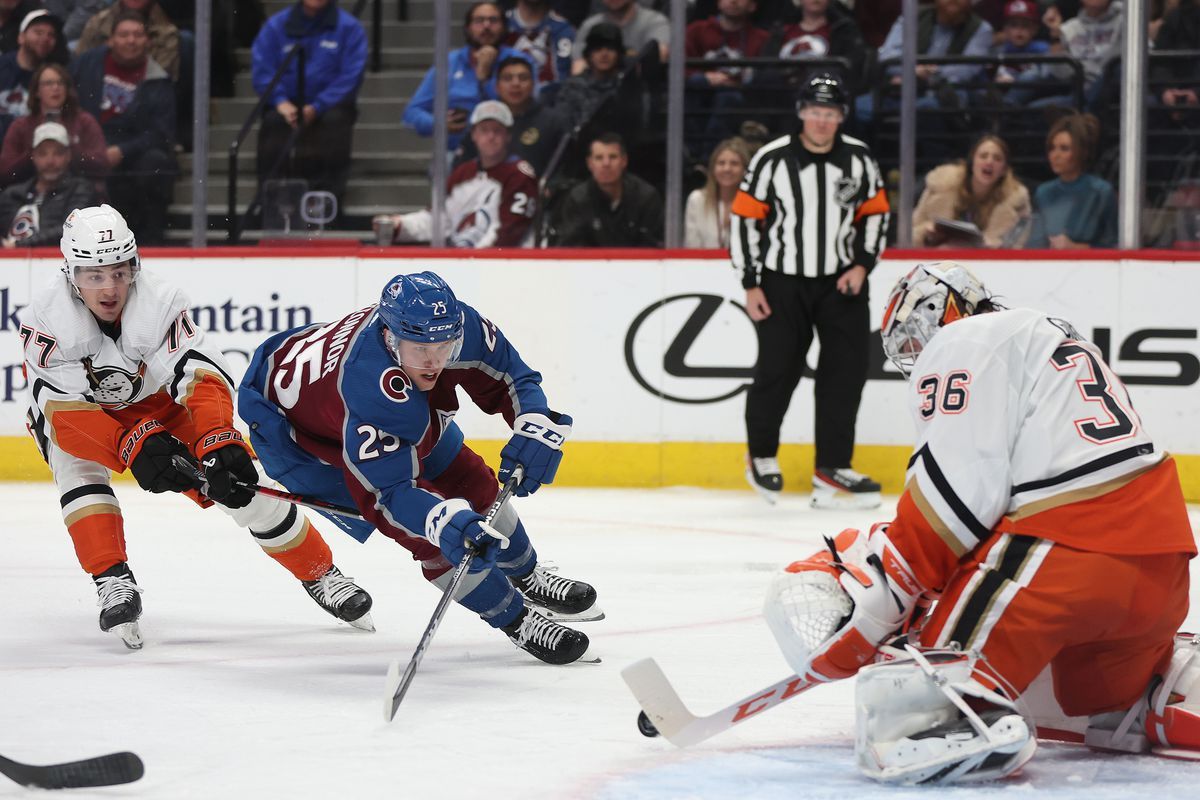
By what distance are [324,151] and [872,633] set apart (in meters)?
4.81

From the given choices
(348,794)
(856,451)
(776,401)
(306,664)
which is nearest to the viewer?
(348,794)

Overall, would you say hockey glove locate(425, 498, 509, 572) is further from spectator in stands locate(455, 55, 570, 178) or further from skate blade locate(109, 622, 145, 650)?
spectator in stands locate(455, 55, 570, 178)

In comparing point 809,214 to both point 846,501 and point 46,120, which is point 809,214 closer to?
point 846,501

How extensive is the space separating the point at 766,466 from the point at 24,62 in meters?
3.51

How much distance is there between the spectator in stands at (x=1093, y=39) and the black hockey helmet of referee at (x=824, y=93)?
38.7 inches

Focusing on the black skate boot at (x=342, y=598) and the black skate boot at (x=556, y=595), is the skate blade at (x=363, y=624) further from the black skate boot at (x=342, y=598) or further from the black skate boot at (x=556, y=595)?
the black skate boot at (x=556, y=595)

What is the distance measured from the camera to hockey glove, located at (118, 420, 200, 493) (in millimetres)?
3520

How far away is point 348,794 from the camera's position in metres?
2.42

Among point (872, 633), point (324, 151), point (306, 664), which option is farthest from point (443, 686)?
point (324, 151)

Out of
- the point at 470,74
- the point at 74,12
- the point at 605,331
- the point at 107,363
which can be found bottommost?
the point at 605,331

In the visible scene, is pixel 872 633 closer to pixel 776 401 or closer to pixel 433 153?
pixel 776 401

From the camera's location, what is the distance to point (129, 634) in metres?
3.59

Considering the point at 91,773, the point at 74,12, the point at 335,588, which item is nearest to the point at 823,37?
the point at 74,12

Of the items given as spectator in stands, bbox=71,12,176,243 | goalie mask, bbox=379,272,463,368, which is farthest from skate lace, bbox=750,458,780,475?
goalie mask, bbox=379,272,463,368
